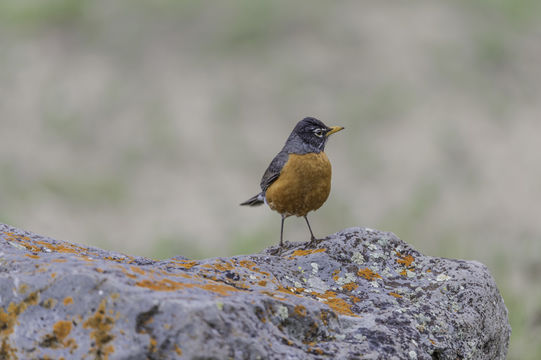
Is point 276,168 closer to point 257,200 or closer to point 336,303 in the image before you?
point 257,200

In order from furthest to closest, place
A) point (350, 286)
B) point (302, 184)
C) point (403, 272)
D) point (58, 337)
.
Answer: point (302, 184), point (403, 272), point (350, 286), point (58, 337)

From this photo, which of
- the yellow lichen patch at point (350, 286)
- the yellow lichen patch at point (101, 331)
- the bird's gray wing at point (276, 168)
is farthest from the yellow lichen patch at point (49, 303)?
the bird's gray wing at point (276, 168)

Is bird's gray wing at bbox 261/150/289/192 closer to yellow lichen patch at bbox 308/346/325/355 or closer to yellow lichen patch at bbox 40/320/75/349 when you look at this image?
yellow lichen patch at bbox 308/346/325/355

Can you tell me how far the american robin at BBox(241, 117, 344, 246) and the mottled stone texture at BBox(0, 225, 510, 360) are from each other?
1360 mm

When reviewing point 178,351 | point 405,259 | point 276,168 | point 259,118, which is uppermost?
point 259,118

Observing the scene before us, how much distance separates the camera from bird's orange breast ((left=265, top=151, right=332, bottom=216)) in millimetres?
6949

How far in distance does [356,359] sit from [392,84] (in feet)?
45.9

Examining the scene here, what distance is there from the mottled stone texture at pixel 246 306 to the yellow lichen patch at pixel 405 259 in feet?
0.04

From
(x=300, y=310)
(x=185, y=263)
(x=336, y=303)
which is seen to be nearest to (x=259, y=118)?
(x=185, y=263)

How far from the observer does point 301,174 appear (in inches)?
275

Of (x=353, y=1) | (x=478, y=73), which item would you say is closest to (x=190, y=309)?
(x=478, y=73)

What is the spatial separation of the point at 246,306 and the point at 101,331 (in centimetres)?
81

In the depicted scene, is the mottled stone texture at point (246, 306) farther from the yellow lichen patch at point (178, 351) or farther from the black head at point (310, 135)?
the black head at point (310, 135)

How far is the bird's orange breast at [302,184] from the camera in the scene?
274 inches
